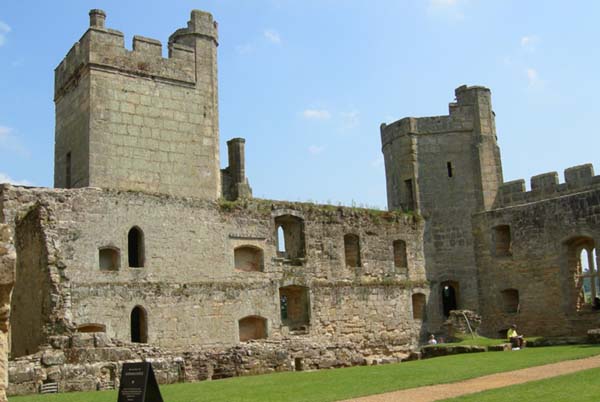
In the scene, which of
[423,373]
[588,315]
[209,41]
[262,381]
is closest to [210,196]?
[209,41]

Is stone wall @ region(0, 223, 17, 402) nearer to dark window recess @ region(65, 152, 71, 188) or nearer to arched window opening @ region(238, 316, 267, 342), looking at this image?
arched window opening @ region(238, 316, 267, 342)

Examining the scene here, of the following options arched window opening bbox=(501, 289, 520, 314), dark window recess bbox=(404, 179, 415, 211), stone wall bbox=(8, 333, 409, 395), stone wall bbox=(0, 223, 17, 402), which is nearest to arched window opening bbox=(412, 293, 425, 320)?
arched window opening bbox=(501, 289, 520, 314)

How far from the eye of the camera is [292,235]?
24297 mm

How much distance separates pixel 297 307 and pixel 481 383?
11.5 m

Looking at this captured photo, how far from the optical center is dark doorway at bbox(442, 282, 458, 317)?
27219 millimetres

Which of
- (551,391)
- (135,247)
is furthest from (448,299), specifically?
(551,391)

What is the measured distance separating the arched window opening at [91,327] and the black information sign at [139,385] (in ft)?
32.0

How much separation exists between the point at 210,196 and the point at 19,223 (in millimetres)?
5804

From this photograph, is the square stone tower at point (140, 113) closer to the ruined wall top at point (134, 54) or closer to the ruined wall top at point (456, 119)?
the ruined wall top at point (134, 54)

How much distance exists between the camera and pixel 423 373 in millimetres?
15125

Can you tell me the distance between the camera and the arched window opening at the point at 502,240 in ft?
85.5

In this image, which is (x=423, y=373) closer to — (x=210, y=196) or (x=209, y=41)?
(x=210, y=196)

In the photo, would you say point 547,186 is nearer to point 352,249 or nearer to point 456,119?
point 456,119

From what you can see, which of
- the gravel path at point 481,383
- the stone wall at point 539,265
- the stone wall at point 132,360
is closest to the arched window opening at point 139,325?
the stone wall at point 132,360
